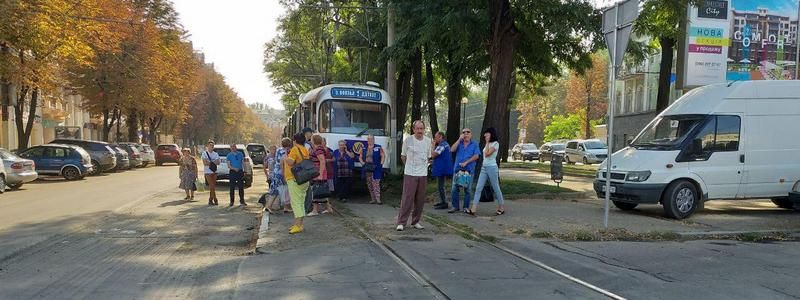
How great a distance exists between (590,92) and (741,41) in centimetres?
2858


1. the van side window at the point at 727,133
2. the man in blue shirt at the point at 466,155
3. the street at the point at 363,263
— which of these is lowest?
the street at the point at 363,263

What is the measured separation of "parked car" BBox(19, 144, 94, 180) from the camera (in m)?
24.1

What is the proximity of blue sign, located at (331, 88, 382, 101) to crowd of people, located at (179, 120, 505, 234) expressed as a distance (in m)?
1.80

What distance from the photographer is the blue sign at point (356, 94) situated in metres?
16.7

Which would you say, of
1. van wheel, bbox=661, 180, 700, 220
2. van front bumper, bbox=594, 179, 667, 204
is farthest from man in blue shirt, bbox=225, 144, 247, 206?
van wheel, bbox=661, 180, 700, 220

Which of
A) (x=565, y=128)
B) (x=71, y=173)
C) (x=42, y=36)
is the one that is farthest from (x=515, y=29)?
(x=565, y=128)

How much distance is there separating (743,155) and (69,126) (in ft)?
176

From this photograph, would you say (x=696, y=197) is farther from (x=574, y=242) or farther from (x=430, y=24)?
(x=430, y=24)

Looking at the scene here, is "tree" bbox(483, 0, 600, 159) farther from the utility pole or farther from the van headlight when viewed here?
the van headlight

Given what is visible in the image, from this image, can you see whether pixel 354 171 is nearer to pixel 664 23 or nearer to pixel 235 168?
pixel 235 168

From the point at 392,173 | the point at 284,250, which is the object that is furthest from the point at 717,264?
the point at 392,173

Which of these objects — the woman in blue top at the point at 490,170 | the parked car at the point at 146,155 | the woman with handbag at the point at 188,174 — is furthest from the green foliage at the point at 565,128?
the woman in blue top at the point at 490,170

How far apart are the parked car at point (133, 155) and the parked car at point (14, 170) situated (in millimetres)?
14912

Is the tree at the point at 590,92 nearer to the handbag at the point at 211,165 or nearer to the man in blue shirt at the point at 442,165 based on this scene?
the handbag at the point at 211,165
